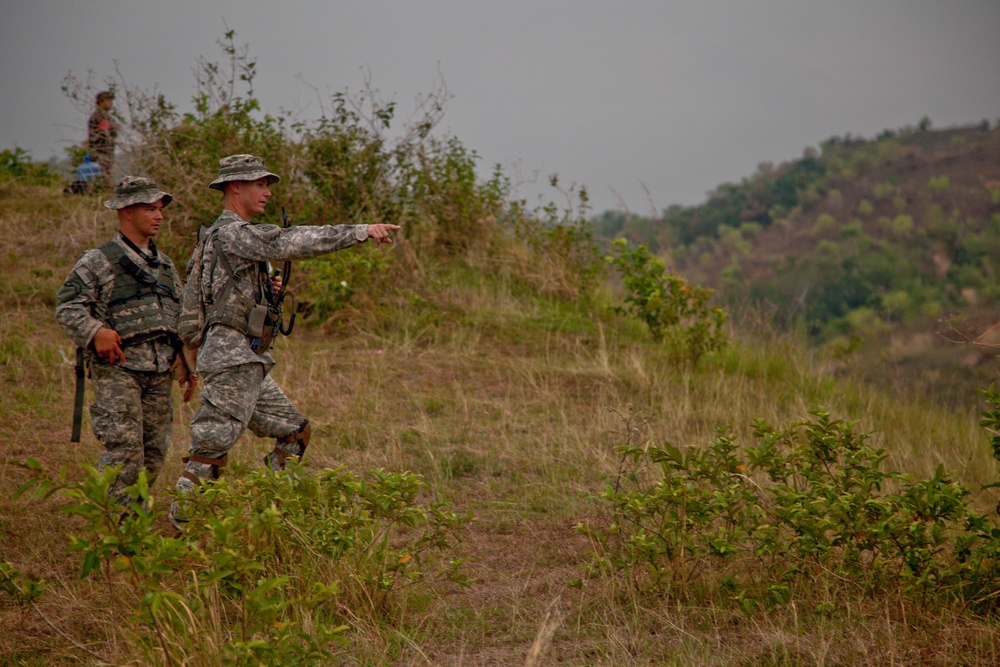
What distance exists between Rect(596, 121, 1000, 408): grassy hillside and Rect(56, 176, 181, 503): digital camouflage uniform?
715cm

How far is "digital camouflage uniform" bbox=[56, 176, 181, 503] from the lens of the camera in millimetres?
4266

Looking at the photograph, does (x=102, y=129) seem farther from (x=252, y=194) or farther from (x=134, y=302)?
(x=252, y=194)

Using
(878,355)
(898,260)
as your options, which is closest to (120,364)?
(878,355)

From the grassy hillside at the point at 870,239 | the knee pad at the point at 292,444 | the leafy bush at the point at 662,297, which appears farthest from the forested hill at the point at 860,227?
the knee pad at the point at 292,444

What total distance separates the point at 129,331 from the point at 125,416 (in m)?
0.43

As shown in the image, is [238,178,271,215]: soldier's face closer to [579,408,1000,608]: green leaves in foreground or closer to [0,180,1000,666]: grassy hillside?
[0,180,1000,666]: grassy hillside

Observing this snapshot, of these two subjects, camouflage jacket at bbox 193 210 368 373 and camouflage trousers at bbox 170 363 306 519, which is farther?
camouflage trousers at bbox 170 363 306 519

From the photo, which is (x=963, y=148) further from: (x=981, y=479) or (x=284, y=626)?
(x=284, y=626)

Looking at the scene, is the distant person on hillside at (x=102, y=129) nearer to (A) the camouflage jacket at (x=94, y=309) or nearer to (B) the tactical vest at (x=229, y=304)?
(A) the camouflage jacket at (x=94, y=309)

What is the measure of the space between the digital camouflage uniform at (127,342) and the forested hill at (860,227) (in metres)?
16.0

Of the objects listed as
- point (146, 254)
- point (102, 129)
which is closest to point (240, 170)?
point (146, 254)

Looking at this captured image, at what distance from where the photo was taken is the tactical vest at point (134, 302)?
436 cm

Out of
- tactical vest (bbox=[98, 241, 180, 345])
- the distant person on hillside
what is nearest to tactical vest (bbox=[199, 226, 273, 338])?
tactical vest (bbox=[98, 241, 180, 345])

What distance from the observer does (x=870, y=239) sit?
36.7 m
